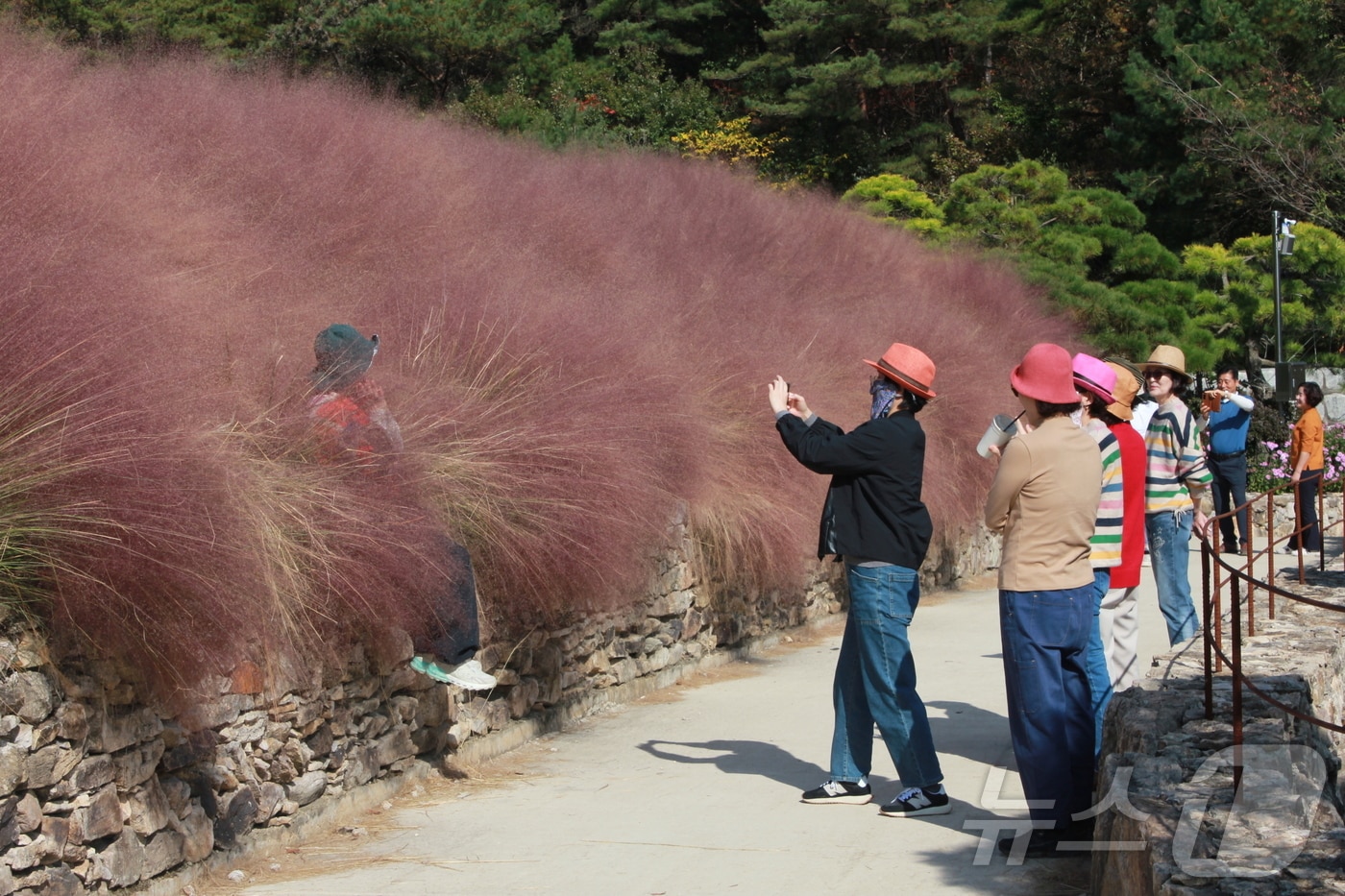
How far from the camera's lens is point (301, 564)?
214 inches

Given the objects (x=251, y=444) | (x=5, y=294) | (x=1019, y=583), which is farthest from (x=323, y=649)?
(x=1019, y=583)

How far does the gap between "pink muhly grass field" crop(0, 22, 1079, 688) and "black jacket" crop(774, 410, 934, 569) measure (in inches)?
64.5

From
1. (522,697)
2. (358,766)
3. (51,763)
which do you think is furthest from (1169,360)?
(51,763)

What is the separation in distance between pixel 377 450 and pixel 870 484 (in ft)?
6.97

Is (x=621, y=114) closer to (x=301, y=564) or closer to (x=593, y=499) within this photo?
(x=593, y=499)

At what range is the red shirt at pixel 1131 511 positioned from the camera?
6.30m

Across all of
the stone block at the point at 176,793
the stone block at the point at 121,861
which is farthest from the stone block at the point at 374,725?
the stone block at the point at 121,861

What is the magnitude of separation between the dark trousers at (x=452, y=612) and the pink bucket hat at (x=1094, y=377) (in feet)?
8.86

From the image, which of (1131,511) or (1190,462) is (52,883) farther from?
(1190,462)

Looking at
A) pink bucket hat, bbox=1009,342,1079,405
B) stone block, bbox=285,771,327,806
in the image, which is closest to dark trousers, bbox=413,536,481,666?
stone block, bbox=285,771,327,806

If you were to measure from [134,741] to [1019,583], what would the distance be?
3.01 meters

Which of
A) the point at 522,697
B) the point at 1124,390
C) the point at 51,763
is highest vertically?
the point at 1124,390

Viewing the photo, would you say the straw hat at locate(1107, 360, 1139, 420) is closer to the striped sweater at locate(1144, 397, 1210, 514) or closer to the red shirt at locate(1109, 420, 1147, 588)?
the red shirt at locate(1109, 420, 1147, 588)

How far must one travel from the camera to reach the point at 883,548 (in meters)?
5.54
